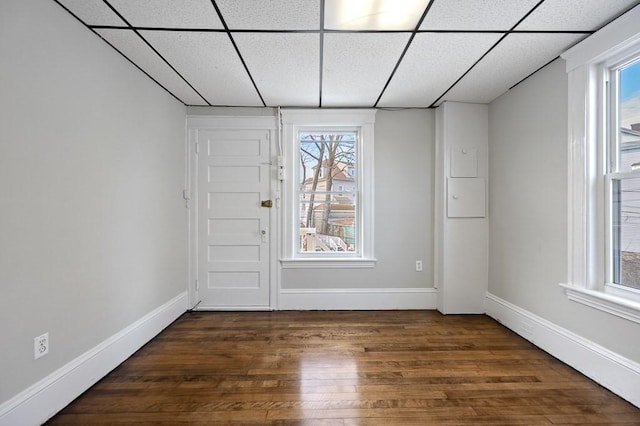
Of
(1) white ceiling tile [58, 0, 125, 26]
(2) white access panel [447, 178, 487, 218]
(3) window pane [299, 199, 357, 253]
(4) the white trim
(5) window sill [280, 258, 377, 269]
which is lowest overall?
(5) window sill [280, 258, 377, 269]

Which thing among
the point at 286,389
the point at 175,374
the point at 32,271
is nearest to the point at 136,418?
the point at 175,374

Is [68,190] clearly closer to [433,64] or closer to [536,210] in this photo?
[433,64]

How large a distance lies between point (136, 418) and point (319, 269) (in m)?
2.06

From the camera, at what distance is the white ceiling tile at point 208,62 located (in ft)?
6.49

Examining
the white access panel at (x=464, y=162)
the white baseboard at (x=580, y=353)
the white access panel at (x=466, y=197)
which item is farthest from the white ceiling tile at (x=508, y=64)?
the white baseboard at (x=580, y=353)

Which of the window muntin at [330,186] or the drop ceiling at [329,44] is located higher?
the drop ceiling at [329,44]

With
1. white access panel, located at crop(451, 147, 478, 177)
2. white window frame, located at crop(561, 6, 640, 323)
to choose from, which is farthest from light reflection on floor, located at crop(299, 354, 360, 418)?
white access panel, located at crop(451, 147, 478, 177)

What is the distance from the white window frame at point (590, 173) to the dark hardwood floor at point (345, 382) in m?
0.63

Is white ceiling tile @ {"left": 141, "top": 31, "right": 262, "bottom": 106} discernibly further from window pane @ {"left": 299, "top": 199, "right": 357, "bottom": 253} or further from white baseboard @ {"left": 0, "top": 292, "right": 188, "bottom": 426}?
white baseboard @ {"left": 0, "top": 292, "right": 188, "bottom": 426}

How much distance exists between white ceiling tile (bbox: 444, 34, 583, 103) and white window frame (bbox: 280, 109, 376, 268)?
38.4 inches

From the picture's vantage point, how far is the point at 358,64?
7.60 feet

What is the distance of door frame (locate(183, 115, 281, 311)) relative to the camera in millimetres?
3277

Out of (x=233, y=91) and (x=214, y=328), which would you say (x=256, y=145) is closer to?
(x=233, y=91)

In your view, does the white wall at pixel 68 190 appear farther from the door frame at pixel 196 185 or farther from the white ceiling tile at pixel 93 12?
the door frame at pixel 196 185
